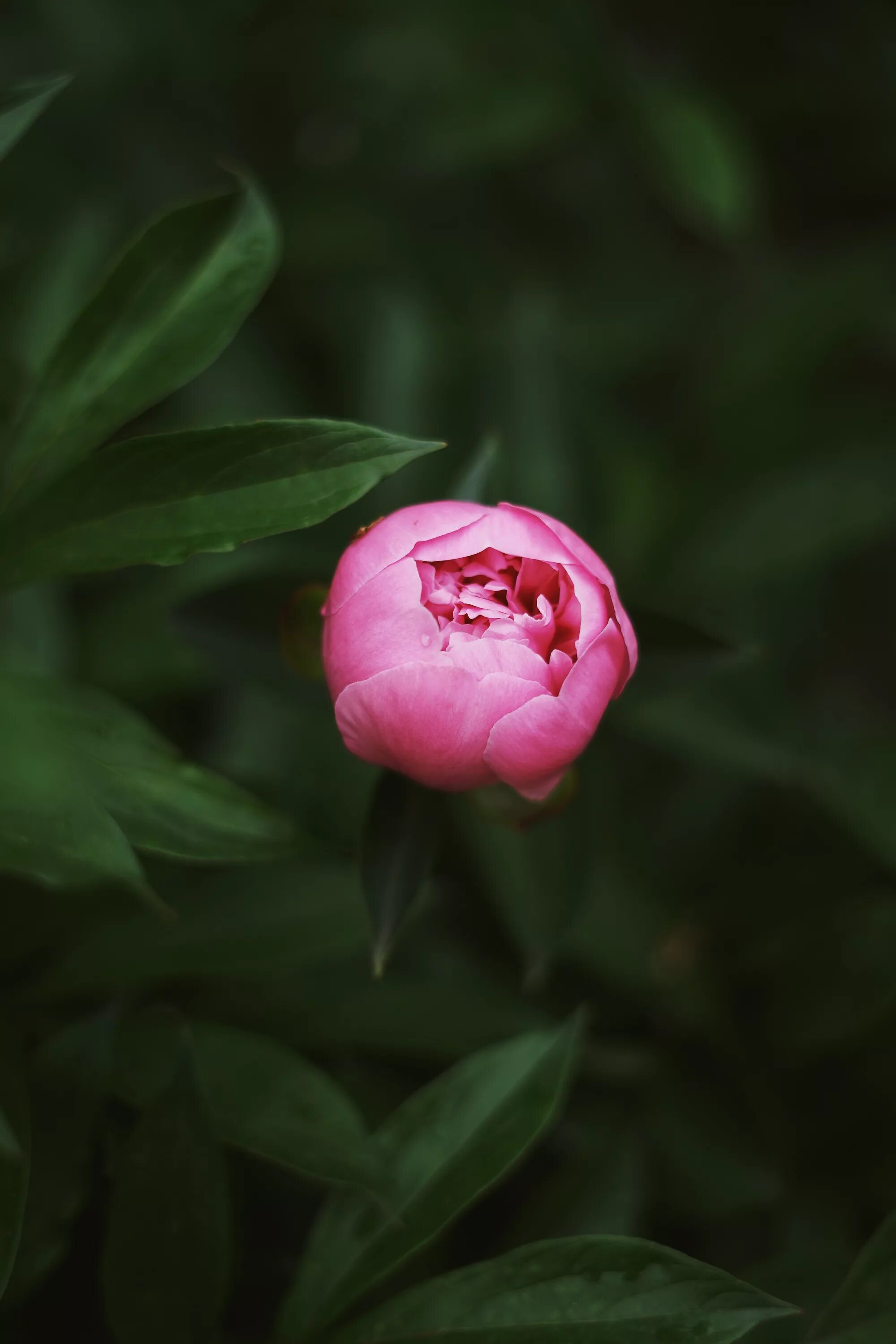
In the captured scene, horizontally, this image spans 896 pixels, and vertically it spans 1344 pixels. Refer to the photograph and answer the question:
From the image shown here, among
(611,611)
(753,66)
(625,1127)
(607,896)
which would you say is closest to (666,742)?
(607,896)

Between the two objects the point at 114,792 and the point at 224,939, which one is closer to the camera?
the point at 114,792

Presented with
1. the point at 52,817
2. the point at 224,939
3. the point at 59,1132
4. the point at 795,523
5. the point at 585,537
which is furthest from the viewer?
the point at 795,523

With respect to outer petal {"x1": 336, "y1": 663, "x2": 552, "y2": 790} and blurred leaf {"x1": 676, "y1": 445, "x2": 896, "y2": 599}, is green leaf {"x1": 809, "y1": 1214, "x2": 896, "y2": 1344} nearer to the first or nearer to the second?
outer petal {"x1": 336, "y1": 663, "x2": 552, "y2": 790}

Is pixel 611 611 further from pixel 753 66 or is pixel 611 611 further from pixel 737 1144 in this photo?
pixel 753 66

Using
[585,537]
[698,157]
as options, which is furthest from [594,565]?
[698,157]

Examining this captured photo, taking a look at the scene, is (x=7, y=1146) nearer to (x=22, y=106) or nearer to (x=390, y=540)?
(x=390, y=540)

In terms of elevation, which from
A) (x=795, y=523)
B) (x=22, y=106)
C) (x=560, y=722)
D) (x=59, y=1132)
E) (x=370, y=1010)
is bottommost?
(x=370, y=1010)

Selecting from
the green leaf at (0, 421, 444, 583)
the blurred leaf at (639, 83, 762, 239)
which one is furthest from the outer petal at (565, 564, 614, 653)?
the blurred leaf at (639, 83, 762, 239)
